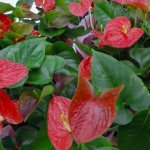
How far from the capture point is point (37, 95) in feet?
1.51

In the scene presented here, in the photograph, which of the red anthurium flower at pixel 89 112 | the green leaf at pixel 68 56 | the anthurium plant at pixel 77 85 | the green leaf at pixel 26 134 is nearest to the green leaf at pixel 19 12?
the anthurium plant at pixel 77 85

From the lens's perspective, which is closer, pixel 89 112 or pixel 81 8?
pixel 89 112

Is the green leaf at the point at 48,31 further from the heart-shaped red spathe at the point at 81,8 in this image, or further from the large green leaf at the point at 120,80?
the large green leaf at the point at 120,80

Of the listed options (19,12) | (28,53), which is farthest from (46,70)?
(19,12)

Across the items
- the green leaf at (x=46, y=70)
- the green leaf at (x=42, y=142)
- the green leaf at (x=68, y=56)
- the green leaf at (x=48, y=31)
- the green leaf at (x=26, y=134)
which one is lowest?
the green leaf at (x=26, y=134)

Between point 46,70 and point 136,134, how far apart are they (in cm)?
15

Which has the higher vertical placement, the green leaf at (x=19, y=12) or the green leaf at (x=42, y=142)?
the green leaf at (x=19, y=12)

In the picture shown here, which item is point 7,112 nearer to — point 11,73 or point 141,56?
point 11,73

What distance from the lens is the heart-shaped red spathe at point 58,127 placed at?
1.16ft

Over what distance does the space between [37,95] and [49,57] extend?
7cm

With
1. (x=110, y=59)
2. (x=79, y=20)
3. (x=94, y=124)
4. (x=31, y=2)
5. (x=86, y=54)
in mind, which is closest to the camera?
(x=94, y=124)

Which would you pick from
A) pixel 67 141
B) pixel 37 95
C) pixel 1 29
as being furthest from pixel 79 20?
pixel 67 141

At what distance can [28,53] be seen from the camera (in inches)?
19.8

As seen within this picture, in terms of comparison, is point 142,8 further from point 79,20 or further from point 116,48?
point 79,20
